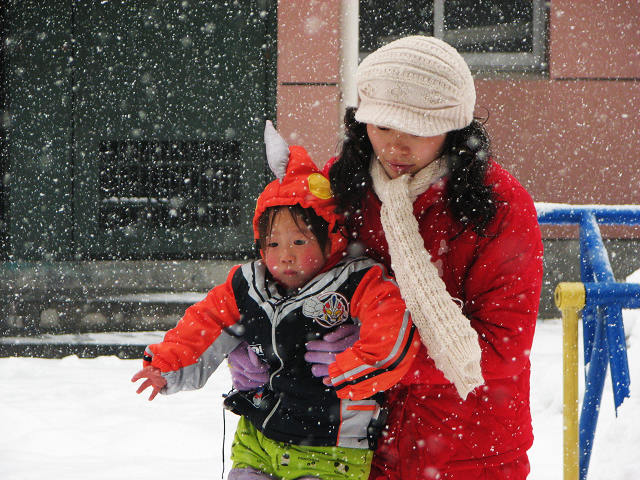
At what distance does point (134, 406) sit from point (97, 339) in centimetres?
127

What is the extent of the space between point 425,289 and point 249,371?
638 mm

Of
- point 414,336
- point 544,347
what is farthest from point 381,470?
point 544,347

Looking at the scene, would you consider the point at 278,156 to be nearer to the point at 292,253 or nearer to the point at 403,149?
the point at 292,253

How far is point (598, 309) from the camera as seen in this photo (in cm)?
265

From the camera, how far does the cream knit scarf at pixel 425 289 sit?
6.06 feet

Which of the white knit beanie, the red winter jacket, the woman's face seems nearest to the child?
the red winter jacket

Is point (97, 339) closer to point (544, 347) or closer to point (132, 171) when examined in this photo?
point (132, 171)

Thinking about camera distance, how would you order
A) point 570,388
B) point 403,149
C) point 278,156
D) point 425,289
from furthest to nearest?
point 570,388
point 278,156
point 403,149
point 425,289

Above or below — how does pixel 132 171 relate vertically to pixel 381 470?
below

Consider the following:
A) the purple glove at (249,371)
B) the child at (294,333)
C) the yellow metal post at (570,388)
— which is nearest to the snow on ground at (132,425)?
the yellow metal post at (570,388)

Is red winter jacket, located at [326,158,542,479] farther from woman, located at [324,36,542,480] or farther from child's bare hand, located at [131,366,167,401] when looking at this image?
child's bare hand, located at [131,366,167,401]

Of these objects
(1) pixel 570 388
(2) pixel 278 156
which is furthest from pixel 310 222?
(1) pixel 570 388

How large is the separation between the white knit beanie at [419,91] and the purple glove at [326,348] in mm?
555

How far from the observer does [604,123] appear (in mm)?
7418
